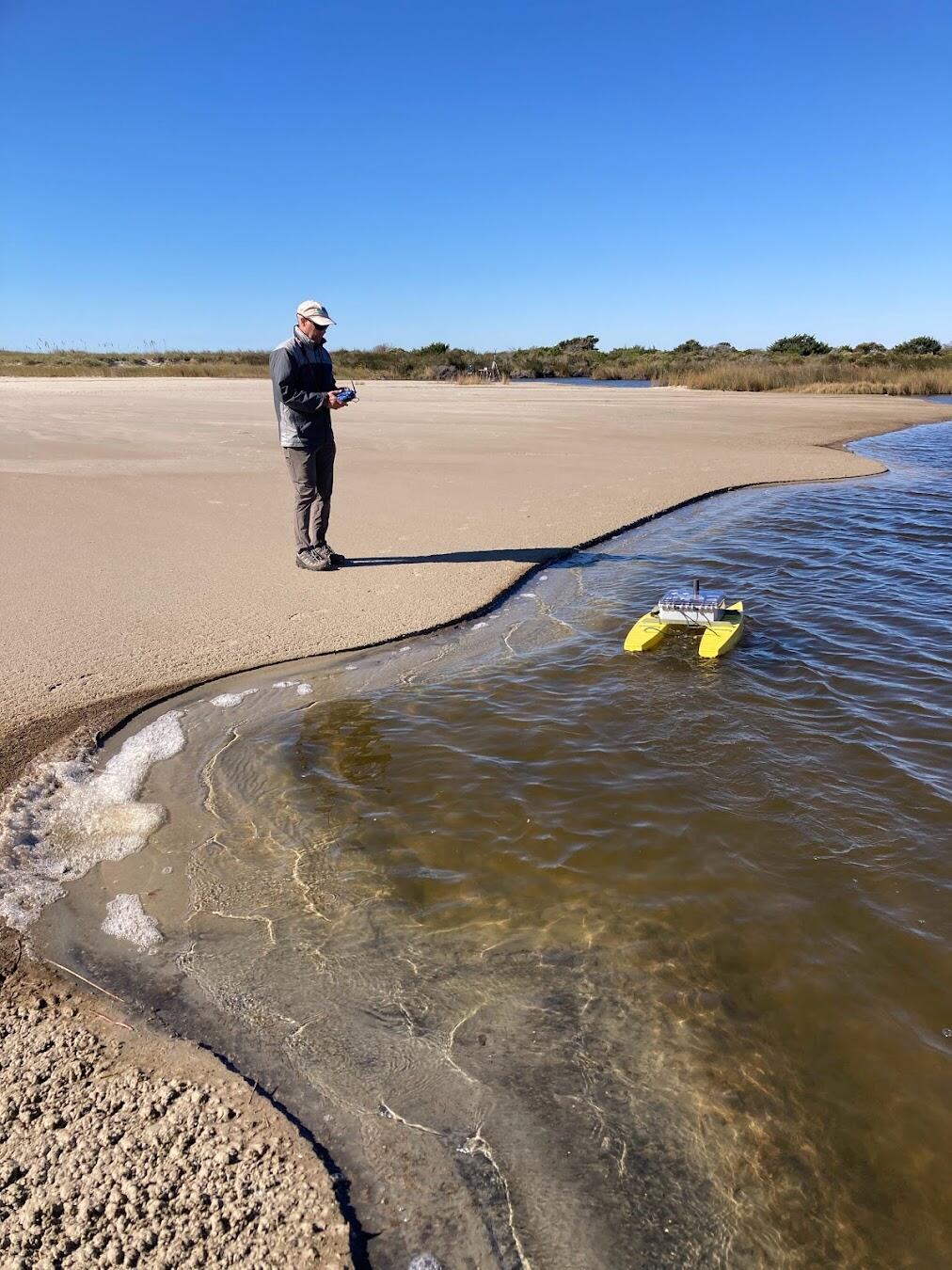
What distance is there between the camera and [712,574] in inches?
348

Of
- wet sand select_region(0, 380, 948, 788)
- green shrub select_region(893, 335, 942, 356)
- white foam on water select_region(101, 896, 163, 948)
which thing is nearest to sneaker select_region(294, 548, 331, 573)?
wet sand select_region(0, 380, 948, 788)

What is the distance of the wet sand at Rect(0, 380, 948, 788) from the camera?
5.70 meters

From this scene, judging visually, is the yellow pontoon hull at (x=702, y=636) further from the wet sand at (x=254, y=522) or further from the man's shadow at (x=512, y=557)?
the man's shadow at (x=512, y=557)

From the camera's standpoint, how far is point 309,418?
7.40 metres

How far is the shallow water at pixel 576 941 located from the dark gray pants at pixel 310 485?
2.13 metres

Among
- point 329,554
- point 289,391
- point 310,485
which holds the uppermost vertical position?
point 289,391

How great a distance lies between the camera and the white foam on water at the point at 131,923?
3.19 metres

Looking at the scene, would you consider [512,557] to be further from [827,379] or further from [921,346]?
[921,346]

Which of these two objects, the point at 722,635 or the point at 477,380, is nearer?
the point at 722,635

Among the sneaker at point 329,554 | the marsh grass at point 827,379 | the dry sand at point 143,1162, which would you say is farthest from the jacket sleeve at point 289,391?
the marsh grass at point 827,379

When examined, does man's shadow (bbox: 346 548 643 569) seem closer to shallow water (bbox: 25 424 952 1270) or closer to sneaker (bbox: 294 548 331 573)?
sneaker (bbox: 294 548 331 573)

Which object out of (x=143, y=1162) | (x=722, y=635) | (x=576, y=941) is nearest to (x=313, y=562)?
Result: (x=722, y=635)

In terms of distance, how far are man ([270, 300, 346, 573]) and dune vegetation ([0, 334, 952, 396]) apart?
3754 centimetres

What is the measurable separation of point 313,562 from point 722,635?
3790 mm
